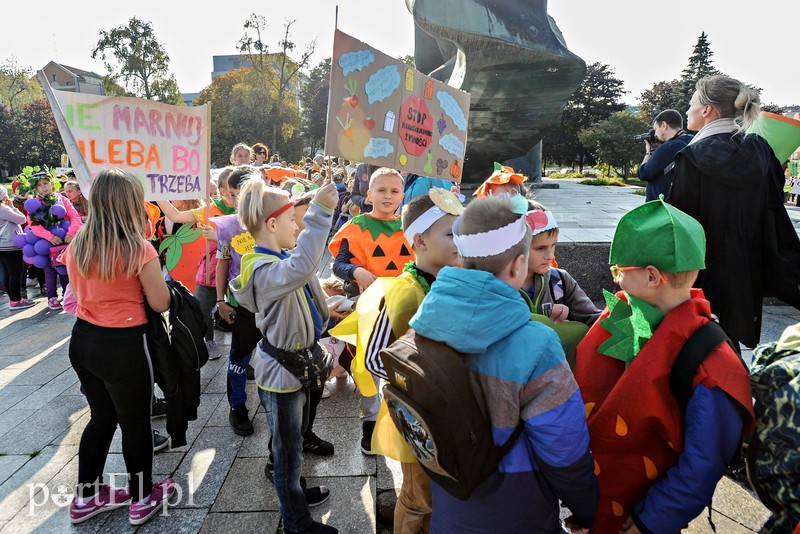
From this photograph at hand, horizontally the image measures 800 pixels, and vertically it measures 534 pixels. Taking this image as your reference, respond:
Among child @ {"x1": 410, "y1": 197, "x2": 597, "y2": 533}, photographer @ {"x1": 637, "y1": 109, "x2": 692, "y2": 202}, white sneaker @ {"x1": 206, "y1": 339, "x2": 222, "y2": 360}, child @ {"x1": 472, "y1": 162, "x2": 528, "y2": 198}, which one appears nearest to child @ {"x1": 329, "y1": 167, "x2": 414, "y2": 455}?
child @ {"x1": 472, "y1": 162, "x2": 528, "y2": 198}

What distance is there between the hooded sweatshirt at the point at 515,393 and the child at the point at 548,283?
0.86 meters

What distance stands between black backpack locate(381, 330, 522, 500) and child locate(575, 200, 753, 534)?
40 cm

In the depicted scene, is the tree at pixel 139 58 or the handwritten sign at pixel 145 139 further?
the tree at pixel 139 58

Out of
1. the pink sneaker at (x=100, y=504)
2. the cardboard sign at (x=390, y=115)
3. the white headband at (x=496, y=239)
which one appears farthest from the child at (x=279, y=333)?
the pink sneaker at (x=100, y=504)

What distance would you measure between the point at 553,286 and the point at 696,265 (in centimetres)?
97

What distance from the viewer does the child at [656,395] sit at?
1369 mm

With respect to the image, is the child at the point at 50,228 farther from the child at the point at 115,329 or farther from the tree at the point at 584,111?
the tree at the point at 584,111

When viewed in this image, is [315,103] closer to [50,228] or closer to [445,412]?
[50,228]

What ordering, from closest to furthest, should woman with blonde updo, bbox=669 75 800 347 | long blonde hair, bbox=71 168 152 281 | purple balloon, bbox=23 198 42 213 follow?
long blonde hair, bbox=71 168 152 281
woman with blonde updo, bbox=669 75 800 347
purple balloon, bbox=23 198 42 213

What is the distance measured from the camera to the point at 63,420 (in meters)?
3.52

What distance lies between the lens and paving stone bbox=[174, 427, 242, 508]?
8.57 ft

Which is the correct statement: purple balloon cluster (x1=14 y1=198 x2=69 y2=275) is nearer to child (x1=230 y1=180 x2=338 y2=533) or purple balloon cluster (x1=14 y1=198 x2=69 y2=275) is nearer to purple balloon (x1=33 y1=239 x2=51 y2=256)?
purple balloon (x1=33 y1=239 x2=51 y2=256)

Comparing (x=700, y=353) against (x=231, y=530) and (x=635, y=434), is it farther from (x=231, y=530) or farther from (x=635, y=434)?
(x=231, y=530)

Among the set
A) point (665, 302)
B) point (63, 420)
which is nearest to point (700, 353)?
point (665, 302)
